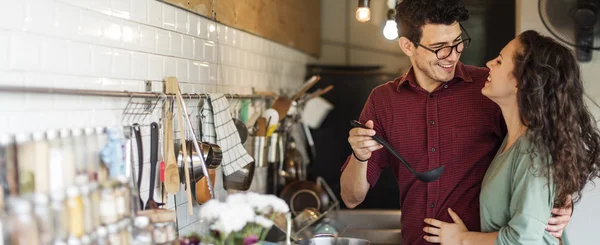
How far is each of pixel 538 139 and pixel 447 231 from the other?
47 cm

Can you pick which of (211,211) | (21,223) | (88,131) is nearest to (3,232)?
(21,223)

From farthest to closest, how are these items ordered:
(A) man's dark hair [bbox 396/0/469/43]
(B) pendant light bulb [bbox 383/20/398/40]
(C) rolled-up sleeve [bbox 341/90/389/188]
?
1. (B) pendant light bulb [bbox 383/20/398/40]
2. (C) rolled-up sleeve [bbox 341/90/389/188]
3. (A) man's dark hair [bbox 396/0/469/43]

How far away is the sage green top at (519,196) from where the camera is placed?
2.05 m

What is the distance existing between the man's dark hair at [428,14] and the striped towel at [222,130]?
0.74 meters

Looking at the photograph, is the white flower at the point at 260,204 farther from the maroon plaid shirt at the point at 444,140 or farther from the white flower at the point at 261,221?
the maroon plaid shirt at the point at 444,140

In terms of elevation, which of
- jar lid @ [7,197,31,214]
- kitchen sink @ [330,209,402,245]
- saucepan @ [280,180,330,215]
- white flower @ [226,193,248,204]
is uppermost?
jar lid @ [7,197,31,214]

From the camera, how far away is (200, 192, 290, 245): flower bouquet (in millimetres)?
1606

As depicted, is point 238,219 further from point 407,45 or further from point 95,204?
point 407,45

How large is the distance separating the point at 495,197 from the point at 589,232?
1.95 m

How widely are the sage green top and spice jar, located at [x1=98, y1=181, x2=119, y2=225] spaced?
1.14 meters

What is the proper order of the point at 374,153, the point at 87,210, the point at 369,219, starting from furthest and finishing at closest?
1. the point at 369,219
2. the point at 374,153
3. the point at 87,210

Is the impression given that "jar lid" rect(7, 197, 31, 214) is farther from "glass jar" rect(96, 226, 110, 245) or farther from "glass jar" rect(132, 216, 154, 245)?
"glass jar" rect(132, 216, 154, 245)

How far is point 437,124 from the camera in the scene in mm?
2496

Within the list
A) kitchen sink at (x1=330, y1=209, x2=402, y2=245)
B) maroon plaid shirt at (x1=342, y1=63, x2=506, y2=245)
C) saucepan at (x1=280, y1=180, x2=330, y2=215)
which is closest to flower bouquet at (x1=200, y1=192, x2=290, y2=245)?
maroon plaid shirt at (x1=342, y1=63, x2=506, y2=245)
